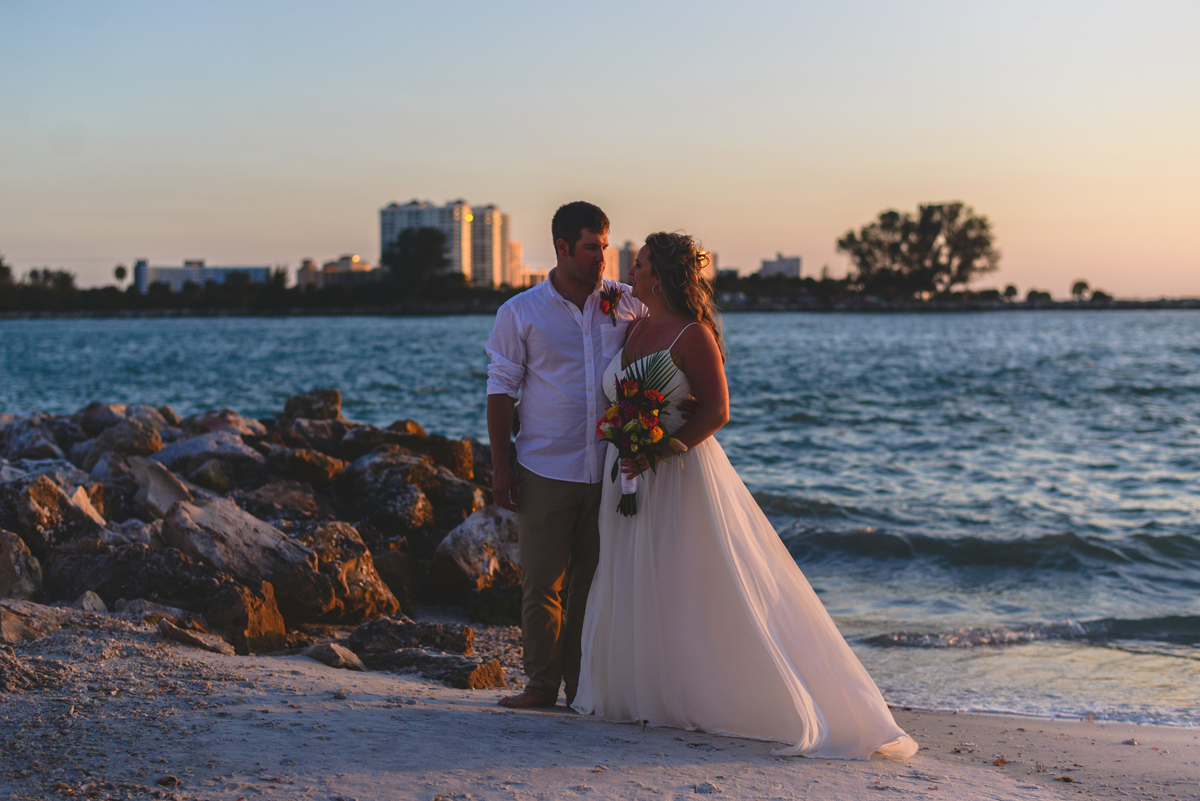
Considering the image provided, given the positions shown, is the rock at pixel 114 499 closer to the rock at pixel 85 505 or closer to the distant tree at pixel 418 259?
the rock at pixel 85 505

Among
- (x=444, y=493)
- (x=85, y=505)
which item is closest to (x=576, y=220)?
(x=85, y=505)

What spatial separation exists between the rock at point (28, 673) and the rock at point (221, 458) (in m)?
5.60

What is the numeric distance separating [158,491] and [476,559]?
8.30ft

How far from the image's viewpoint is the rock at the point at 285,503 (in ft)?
25.0

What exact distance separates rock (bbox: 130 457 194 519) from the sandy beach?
2.75m

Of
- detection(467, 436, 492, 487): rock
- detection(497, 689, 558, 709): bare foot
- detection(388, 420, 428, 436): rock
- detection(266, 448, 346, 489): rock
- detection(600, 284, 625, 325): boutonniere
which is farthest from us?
detection(388, 420, 428, 436): rock

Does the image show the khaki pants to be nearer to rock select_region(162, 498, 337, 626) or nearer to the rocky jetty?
the rocky jetty

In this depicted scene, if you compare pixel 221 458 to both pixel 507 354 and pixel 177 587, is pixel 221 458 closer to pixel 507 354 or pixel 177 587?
pixel 177 587

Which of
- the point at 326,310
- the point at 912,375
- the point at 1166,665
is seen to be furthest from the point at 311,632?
the point at 326,310

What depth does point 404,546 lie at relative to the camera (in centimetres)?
759

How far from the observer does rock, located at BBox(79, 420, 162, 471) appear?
10469 mm

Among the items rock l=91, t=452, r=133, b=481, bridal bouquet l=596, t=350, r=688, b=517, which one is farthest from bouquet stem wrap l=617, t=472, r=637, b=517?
rock l=91, t=452, r=133, b=481

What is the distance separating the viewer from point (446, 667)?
4.79 metres

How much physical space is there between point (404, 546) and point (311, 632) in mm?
1930
